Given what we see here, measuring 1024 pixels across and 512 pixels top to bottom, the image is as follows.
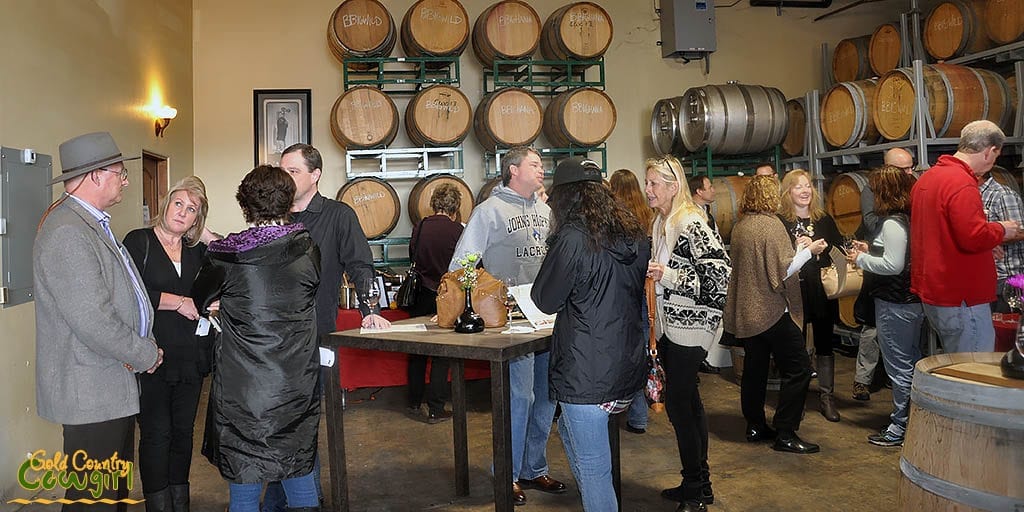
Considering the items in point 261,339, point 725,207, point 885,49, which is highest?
point 885,49

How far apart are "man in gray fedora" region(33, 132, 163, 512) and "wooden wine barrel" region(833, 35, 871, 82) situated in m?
7.09

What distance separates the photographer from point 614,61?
7.98m

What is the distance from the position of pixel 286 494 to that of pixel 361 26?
471cm

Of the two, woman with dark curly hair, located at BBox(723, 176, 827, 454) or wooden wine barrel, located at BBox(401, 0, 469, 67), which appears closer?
woman with dark curly hair, located at BBox(723, 176, 827, 454)

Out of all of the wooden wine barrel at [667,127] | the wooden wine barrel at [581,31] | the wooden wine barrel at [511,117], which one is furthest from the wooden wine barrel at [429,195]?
the wooden wine barrel at [667,127]

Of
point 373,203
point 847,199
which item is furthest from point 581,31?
point 847,199

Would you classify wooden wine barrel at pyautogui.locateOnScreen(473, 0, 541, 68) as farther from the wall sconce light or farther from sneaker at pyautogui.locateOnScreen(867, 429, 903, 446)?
sneaker at pyautogui.locateOnScreen(867, 429, 903, 446)

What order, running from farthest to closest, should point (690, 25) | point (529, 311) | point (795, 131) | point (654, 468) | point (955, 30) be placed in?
1. point (690, 25)
2. point (795, 131)
3. point (955, 30)
4. point (654, 468)
5. point (529, 311)

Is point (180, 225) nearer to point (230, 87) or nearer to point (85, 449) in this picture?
point (85, 449)

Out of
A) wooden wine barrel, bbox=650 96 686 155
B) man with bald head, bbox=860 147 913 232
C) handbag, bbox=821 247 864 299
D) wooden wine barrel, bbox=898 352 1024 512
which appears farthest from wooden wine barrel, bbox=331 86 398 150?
wooden wine barrel, bbox=898 352 1024 512

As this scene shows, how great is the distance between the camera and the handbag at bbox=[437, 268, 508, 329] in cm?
315

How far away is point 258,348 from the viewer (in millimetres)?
2660

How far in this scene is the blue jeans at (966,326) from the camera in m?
3.67

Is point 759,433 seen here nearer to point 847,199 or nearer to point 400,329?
point 400,329
